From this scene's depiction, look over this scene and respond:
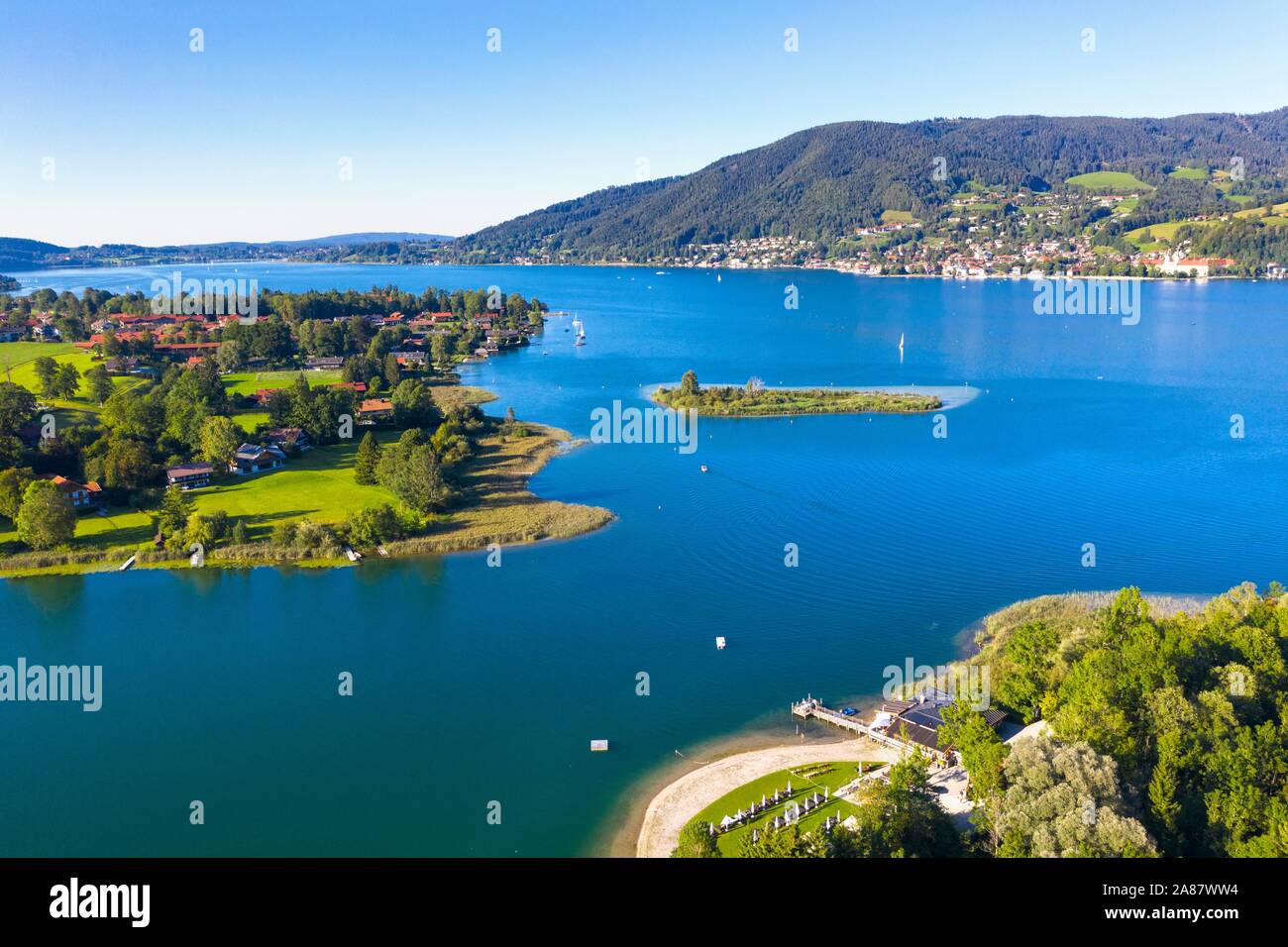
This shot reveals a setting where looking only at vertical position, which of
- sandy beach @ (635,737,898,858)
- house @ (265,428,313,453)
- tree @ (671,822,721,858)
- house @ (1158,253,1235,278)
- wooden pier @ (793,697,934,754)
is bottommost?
sandy beach @ (635,737,898,858)

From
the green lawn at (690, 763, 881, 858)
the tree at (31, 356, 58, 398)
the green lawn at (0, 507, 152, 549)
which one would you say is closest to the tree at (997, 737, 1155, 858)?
the green lawn at (690, 763, 881, 858)

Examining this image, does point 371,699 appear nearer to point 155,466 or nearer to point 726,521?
point 726,521

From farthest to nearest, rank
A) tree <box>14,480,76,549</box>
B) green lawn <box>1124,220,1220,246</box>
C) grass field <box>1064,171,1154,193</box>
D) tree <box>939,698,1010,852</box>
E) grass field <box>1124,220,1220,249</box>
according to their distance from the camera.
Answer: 1. grass field <box>1064,171,1154,193</box>
2. green lawn <box>1124,220,1220,246</box>
3. grass field <box>1124,220,1220,249</box>
4. tree <box>14,480,76,549</box>
5. tree <box>939,698,1010,852</box>

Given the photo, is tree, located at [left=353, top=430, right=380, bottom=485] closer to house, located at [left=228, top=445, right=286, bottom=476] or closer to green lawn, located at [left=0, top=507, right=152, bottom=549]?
house, located at [left=228, top=445, right=286, bottom=476]

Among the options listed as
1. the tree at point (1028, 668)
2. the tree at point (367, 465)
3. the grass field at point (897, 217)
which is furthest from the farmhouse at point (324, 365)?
the grass field at point (897, 217)

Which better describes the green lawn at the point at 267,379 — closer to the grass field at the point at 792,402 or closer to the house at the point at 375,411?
the house at the point at 375,411
